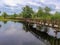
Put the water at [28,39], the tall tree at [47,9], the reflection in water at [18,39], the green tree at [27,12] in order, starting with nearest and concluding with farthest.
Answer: the water at [28,39] → the reflection in water at [18,39] → the tall tree at [47,9] → the green tree at [27,12]

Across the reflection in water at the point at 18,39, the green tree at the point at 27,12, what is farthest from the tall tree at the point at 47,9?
the reflection in water at the point at 18,39

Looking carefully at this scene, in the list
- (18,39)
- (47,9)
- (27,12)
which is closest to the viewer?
(18,39)

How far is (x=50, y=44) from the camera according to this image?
→ 19891 millimetres

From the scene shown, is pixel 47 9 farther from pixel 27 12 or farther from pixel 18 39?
pixel 18 39

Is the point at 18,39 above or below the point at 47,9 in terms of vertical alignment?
above

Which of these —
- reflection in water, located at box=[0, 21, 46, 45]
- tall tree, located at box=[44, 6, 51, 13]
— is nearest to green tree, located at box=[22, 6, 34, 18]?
tall tree, located at box=[44, 6, 51, 13]

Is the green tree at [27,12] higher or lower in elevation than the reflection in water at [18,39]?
lower

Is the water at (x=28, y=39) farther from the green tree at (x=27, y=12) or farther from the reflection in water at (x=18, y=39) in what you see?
the green tree at (x=27, y=12)

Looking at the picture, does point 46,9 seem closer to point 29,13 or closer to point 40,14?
point 40,14

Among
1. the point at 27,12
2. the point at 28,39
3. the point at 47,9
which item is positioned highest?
the point at 28,39

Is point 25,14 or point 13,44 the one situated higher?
point 13,44

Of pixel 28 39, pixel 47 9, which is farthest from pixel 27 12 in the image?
pixel 28 39

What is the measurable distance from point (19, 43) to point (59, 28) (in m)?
5.33

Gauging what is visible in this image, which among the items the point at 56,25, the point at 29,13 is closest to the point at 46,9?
the point at 29,13
